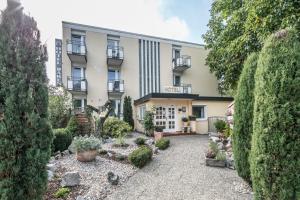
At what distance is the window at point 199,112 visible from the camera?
16266mm

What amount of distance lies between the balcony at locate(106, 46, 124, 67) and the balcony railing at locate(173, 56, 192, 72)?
5.38m

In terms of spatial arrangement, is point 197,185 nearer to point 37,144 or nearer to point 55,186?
point 55,186

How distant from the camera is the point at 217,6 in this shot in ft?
44.2

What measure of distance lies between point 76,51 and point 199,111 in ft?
37.0

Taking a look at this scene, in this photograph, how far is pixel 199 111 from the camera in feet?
53.7

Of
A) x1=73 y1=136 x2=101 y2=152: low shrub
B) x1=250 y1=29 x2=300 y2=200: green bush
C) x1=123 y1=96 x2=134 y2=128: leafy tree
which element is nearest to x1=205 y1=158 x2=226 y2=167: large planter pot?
x1=250 y1=29 x2=300 y2=200: green bush

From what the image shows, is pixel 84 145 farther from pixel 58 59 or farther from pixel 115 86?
pixel 58 59

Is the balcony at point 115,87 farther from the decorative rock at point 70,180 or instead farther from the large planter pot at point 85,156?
the decorative rock at point 70,180

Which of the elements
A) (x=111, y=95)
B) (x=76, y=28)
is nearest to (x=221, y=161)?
(x=111, y=95)

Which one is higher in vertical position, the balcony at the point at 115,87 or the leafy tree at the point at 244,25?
the leafy tree at the point at 244,25

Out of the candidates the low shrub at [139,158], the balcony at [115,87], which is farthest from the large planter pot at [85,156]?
the balcony at [115,87]

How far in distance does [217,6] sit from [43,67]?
13.6 meters

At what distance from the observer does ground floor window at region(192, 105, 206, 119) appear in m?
16.3

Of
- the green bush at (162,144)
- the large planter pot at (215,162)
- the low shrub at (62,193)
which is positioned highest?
the green bush at (162,144)
